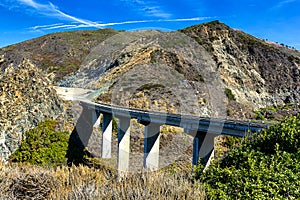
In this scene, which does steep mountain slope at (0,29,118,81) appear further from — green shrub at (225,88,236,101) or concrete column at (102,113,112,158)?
concrete column at (102,113,112,158)

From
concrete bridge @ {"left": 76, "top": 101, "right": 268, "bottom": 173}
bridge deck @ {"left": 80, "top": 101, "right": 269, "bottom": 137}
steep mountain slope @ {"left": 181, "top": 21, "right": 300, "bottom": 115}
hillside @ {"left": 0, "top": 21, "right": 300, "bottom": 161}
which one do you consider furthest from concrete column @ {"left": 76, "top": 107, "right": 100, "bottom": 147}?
steep mountain slope @ {"left": 181, "top": 21, "right": 300, "bottom": 115}

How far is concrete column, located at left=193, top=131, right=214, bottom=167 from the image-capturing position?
15219mm

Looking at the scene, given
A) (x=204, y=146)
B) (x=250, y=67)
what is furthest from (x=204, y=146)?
(x=250, y=67)

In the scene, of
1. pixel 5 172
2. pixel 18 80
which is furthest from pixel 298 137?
pixel 18 80

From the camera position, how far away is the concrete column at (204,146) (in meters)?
15.2

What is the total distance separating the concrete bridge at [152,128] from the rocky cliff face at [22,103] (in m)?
2.68

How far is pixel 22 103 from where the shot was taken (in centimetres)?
1883

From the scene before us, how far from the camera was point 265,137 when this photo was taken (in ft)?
23.5

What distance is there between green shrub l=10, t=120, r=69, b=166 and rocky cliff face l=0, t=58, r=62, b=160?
413mm

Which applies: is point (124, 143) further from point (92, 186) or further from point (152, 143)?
point (92, 186)

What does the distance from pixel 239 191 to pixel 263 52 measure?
54.2 m

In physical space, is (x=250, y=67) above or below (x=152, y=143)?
above

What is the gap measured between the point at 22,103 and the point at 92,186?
1547cm

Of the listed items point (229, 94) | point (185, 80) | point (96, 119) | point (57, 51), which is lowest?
point (96, 119)
